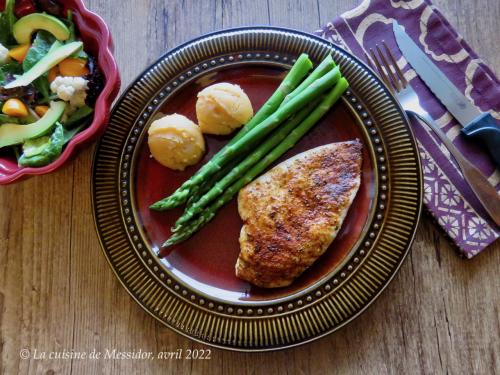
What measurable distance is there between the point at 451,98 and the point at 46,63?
1.79 m

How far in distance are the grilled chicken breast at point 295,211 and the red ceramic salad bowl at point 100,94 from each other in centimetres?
69

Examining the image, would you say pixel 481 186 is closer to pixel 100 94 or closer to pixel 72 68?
pixel 100 94

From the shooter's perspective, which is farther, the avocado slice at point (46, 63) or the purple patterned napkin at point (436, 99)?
the purple patterned napkin at point (436, 99)

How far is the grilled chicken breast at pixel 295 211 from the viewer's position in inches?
86.9

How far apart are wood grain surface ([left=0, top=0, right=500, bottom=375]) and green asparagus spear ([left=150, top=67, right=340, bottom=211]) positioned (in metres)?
0.46

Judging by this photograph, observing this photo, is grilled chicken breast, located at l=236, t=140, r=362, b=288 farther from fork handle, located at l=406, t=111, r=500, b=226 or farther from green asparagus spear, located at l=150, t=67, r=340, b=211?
fork handle, located at l=406, t=111, r=500, b=226

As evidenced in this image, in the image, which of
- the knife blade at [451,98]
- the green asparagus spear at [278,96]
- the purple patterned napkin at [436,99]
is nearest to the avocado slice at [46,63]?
the green asparagus spear at [278,96]

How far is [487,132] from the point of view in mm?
2291

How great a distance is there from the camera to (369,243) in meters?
2.21

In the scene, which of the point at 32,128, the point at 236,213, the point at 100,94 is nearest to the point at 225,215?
the point at 236,213

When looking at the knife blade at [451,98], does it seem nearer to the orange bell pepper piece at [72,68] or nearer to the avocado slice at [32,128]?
the orange bell pepper piece at [72,68]

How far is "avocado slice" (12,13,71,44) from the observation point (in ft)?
7.23
